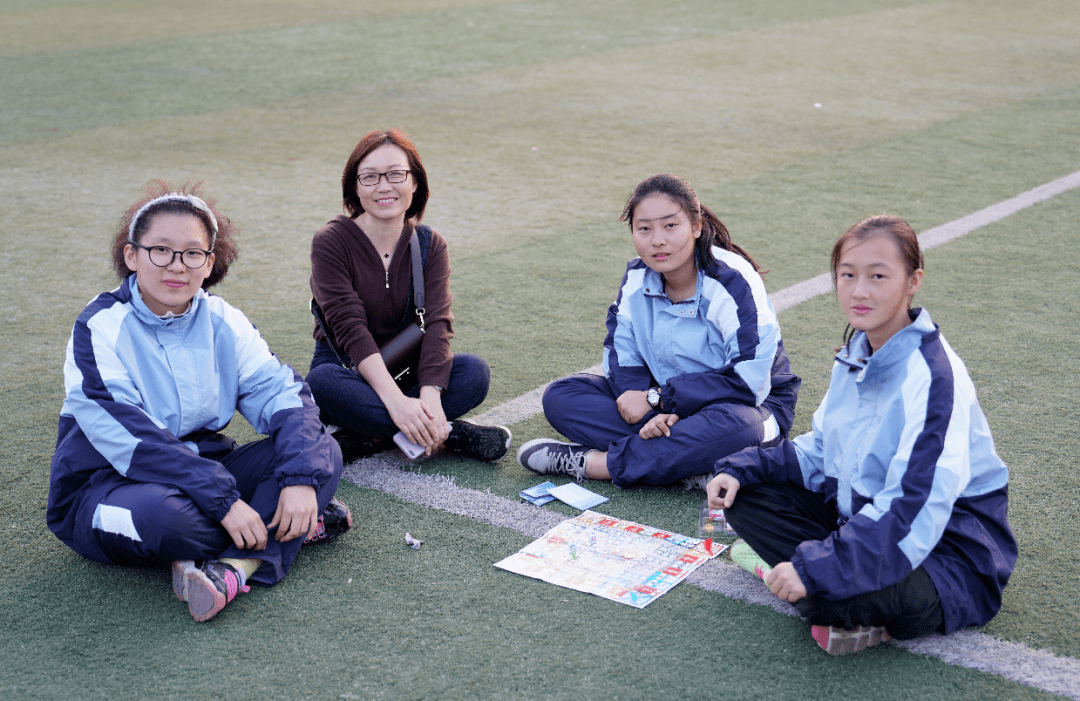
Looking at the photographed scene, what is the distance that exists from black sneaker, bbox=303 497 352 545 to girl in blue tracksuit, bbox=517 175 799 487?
0.72m

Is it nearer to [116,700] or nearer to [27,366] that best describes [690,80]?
[27,366]

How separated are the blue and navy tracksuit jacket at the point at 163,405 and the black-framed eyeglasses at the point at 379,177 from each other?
0.79 meters

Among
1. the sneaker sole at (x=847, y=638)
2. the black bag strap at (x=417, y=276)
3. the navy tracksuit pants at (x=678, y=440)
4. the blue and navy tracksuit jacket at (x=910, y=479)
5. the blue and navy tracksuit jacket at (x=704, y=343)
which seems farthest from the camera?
the black bag strap at (x=417, y=276)

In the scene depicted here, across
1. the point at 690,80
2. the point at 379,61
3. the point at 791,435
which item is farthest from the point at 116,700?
the point at 379,61

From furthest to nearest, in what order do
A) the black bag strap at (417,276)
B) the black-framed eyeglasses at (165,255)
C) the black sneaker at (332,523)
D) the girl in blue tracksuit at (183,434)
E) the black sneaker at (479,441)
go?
1. the black bag strap at (417,276)
2. the black sneaker at (479,441)
3. the black sneaker at (332,523)
4. the black-framed eyeglasses at (165,255)
5. the girl in blue tracksuit at (183,434)

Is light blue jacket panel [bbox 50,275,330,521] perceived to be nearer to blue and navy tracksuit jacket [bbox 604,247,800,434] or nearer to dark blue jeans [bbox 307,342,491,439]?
dark blue jeans [bbox 307,342,491,439]

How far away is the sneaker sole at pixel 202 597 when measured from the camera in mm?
2799

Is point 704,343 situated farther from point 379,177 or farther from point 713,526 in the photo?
point 379,177

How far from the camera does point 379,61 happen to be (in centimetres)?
1284

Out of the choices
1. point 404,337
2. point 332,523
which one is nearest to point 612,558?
point 332,523

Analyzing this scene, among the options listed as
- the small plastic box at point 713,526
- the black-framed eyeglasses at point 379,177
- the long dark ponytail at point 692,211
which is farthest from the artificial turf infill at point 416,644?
the black-framed eyeglasses at point 379,177

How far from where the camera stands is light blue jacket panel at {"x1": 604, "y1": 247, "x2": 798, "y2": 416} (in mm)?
3627

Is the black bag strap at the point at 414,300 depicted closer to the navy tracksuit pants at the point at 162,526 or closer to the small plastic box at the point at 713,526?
the navy tracksuit pants at the point at 162,526

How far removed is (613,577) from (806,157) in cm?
608
